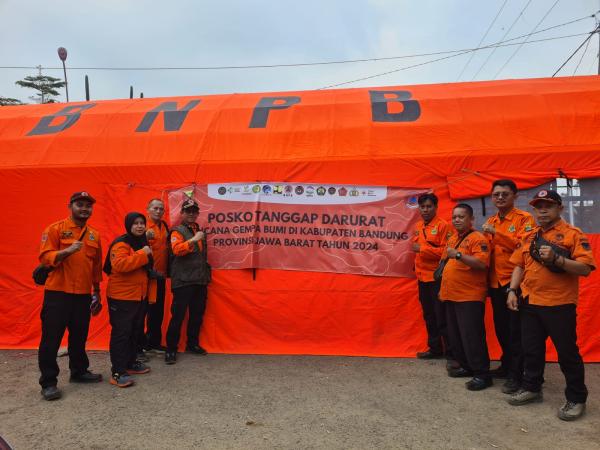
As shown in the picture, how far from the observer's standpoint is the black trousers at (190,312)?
16.0 ft

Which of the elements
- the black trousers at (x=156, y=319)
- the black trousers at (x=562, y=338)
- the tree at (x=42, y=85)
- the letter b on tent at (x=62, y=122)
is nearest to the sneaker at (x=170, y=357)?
the black trousers at (x=156, y=319)

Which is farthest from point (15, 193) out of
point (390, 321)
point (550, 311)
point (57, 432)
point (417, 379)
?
point (550, 311)

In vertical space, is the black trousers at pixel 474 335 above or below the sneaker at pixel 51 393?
above

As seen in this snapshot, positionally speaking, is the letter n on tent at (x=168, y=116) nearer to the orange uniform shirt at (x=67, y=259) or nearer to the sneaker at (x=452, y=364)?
the orange uniform shirt at (x=67, y=259)

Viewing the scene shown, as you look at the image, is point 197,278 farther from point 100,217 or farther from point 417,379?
point 417,379

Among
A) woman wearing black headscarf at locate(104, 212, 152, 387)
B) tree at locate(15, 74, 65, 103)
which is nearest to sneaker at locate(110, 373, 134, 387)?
woman wearing black headscarf at locate(104, 212, 152, 387)

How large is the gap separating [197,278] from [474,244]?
3.08 m

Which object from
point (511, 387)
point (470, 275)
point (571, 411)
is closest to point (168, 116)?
point (470, 275)

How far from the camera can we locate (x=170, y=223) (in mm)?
5457

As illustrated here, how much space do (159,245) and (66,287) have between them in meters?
1.24

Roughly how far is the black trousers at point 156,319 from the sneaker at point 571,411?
4.26 m

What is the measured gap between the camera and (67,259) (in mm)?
3963

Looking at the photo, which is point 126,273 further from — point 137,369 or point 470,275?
point 470,275

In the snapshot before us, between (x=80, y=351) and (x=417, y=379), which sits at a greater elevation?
(x=80, y=351)
